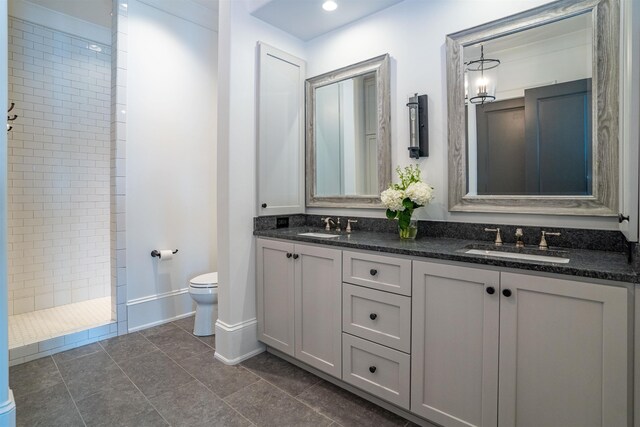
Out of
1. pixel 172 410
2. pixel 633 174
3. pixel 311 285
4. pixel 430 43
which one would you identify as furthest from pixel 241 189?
pixel 633 174

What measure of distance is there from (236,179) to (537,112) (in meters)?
1.78

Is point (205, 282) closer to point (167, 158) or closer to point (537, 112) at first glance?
point (167, 158)

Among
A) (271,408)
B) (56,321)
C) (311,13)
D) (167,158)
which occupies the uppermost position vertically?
(311,13)

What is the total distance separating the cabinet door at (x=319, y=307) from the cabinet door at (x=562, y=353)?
0.84m

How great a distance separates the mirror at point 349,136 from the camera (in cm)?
229

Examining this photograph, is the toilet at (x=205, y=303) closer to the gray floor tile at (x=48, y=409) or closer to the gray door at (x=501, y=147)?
the gray floor tile at (x=48, y=409)

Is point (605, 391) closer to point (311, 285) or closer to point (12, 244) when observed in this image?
point (311, 285)

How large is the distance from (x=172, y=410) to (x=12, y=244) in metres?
2.37

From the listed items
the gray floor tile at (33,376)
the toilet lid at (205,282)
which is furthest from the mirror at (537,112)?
the gray floor tile at (33,376)

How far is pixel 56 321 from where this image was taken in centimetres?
279

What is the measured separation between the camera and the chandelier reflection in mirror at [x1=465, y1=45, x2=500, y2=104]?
6.12 feet

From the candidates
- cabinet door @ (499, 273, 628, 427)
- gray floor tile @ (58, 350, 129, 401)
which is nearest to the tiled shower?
gray floor tile @ (58, 350, 129, 401)

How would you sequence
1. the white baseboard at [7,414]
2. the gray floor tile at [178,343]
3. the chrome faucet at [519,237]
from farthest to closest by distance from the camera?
the gray floor tile at [178,343] < the chrome faucet at [519,237] < the white baseboard at [7,414]

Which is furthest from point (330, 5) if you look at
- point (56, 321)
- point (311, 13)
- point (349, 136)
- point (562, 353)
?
point (56, 321)
